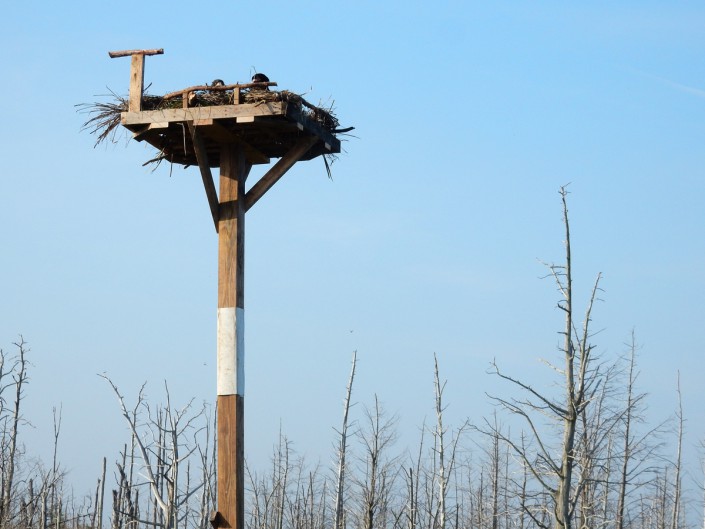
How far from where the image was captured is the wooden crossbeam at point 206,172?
10.1 metres

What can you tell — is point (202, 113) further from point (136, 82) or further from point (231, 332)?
point (231, 332)

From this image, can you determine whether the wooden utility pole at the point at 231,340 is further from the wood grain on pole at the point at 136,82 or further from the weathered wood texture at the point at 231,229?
the wood grain on pole at the point at 136,82

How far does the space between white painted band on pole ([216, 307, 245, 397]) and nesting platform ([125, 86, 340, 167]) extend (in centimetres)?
167

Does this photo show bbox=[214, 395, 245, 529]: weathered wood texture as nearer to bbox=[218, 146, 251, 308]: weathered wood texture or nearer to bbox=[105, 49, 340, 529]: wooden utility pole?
bbox=[105, 49, 340, 529]: wooden utility pole

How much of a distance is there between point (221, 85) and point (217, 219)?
1.33 metres

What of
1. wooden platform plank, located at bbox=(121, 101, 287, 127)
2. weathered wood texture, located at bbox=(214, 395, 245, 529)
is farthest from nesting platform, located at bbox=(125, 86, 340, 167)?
weathered wood texture, located at bbox=(214, 395, 245, 529)

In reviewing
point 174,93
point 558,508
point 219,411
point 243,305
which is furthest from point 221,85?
point 558,508

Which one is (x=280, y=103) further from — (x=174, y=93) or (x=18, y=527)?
(x=18, y=527)

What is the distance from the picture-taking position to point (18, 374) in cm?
2545

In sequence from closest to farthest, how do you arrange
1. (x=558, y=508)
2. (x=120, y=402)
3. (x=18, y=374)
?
Answer: (x=120, y=402) < (x=558, y=508) < (x=18, y=374)

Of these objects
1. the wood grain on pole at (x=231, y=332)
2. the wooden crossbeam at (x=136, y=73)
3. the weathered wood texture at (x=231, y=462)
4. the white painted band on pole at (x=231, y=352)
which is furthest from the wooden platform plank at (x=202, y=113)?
the weathered wood texture at (x=231, y=462)

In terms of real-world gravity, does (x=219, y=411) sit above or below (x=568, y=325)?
below

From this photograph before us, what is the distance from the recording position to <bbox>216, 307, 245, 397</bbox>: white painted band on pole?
32.7ft

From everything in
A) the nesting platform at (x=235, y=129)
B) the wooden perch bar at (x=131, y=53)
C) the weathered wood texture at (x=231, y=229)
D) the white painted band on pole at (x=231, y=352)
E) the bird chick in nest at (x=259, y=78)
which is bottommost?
the white painted band on pole at (x=231, y=352)
